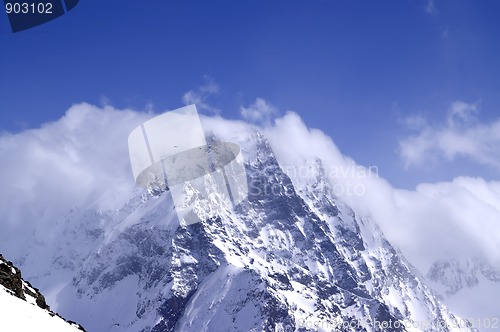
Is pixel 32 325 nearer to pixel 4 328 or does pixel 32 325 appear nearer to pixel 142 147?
pixel 4 328

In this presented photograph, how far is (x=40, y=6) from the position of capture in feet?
165

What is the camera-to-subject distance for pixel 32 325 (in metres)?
29.4

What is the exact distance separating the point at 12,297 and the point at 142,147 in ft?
237

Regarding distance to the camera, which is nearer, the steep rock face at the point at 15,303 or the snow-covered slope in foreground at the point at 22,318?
the snow-covered slope in foreground at the point at 22,318

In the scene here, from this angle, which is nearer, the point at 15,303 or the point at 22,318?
the point at 22,318

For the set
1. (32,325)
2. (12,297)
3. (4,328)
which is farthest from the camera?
(12,297)

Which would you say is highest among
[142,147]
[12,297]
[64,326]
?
[142,147]

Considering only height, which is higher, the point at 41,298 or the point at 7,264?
the point at 7,264

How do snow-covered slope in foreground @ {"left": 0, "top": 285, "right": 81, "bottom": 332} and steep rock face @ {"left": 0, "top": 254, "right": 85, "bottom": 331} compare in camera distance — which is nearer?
snow-covered slope in foreground @ {"left": 0, "top": 285, "right": 81, "bottom": 332}

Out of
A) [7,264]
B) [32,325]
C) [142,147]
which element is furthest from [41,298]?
[142,147]

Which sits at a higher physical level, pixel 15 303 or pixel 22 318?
pixel 15 303

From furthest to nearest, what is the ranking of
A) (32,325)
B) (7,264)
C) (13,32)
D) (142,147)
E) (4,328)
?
(142,147), (13,32), (7,264), (32,325), (4,328)

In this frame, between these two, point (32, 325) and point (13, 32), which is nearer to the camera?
point (32, 325)

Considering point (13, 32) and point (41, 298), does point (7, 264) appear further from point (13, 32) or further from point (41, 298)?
point (13, 32)
